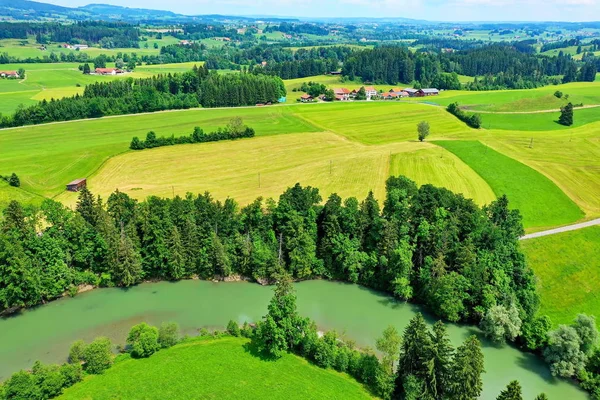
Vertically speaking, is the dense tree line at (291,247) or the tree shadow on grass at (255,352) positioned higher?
the dense tree line at (291,247)

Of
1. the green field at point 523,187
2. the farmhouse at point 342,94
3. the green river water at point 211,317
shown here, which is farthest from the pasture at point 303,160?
the farmhouse at point 342,94

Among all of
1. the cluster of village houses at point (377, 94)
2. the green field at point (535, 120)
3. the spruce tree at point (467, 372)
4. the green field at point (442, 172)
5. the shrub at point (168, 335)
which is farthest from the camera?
the cluster of village houses at point (377, 94)

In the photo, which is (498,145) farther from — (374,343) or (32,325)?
(32,325)

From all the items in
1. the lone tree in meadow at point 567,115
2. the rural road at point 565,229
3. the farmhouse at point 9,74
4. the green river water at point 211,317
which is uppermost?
the farmhouse at point 9,74

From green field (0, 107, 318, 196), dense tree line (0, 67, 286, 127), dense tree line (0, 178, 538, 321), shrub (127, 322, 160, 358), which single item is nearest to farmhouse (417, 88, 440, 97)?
dense tree line (0, 67, 286, 127)

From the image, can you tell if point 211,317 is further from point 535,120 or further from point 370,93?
point 370,93

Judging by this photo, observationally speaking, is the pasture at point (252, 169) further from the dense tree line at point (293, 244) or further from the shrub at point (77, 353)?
the shrub at point (77, 353)

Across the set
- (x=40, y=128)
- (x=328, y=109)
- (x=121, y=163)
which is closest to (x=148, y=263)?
(x=121, y=163)
